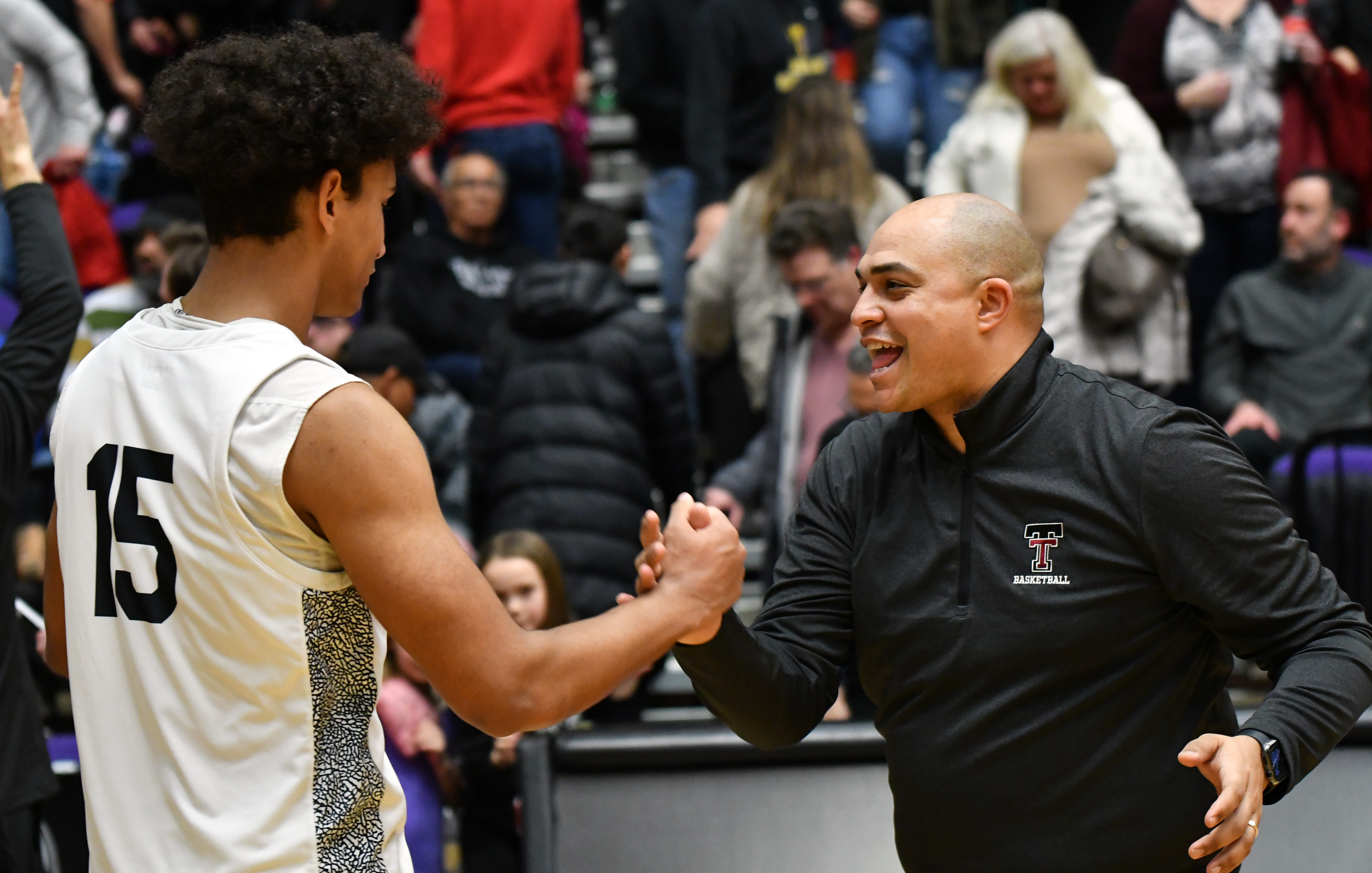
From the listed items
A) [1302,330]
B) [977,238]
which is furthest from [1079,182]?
[977,238]

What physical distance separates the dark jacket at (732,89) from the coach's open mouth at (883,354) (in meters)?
4.44

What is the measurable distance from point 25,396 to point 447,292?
139 inches

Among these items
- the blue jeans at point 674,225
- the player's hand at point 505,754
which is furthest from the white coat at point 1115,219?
the player's hand at point 505,754

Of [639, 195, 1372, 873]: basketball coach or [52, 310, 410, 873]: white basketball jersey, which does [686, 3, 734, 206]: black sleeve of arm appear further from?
[52, 310, 410, 873]: white basketball jersey

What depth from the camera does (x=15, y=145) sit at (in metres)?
3.47

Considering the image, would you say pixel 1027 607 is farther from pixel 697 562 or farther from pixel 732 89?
pixel 732 89

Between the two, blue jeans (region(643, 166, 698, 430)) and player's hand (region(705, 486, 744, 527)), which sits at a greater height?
blue jeans (region(643, 166, 698, 430))

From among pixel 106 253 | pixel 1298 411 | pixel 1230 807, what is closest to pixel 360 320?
pixel 106 253

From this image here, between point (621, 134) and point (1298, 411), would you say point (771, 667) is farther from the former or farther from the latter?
point (621, 134)

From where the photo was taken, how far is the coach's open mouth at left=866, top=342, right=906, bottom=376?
2746 millimetres

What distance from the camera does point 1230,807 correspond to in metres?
2.24

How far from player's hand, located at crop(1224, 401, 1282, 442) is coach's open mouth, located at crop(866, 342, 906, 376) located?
3.40 m

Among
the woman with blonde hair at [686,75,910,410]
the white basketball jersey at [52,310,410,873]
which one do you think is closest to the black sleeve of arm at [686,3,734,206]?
the woman with blonde hair at [686,75,910,410]

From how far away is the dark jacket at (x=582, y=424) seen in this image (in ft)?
17.7
